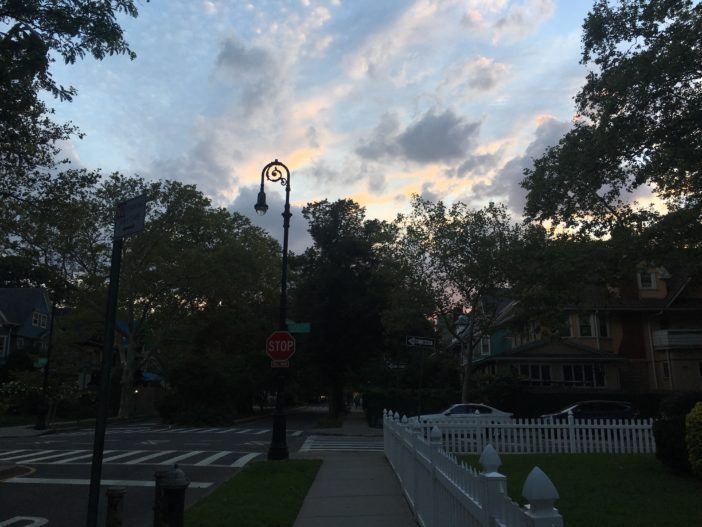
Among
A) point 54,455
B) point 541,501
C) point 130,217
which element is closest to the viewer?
point 541,501

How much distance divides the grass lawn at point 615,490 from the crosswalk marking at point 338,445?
5.69 m

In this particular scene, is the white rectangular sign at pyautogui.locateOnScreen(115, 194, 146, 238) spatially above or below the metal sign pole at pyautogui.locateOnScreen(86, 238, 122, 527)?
above

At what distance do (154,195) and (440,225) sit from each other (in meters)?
19.2

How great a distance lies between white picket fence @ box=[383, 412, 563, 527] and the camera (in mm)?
2928

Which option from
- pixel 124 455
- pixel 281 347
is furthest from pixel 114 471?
pixel 281 347

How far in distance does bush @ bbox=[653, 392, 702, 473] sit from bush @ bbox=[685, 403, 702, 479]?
2.50ft

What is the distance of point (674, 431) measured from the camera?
11781 mm

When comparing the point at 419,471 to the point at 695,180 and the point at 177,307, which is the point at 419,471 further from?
the point at 177,307

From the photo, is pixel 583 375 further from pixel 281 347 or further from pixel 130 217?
pixel 130 217

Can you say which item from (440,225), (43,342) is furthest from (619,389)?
(43,342)

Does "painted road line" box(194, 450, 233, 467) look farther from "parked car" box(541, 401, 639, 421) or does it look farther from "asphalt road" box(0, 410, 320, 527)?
"parked car" box(541, 401, 639, 421)

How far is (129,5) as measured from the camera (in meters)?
9.87

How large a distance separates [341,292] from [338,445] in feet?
63.4

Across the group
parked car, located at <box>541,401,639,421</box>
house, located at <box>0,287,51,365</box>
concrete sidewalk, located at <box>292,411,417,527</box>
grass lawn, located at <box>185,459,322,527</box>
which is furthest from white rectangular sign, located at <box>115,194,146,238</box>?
house, located at <box>0,287,51,365</box>
